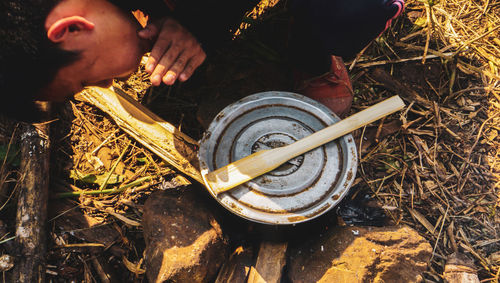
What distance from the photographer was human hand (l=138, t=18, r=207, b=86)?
1.47 meters

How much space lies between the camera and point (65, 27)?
3.59 ft

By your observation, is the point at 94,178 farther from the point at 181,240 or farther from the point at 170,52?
the point at 170,52

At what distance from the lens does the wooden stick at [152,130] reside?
67.4 inches

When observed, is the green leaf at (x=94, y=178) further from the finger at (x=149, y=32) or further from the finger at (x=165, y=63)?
the finger at (x=149, y=32)

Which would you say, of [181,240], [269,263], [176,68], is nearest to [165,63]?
[176,68]

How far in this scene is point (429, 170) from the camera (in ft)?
6.87

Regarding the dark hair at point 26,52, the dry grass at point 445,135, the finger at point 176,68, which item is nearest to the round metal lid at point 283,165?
the finger at point 176,68

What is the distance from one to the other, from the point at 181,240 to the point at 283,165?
65 centimetres

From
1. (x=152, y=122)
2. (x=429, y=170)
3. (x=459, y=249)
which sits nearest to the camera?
(x=152, y=122)

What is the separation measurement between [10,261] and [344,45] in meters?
2.07

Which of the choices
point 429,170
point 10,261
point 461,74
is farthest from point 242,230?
point 461,74

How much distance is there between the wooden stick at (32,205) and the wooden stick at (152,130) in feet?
1.32

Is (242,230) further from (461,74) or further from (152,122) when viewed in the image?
(461,74)

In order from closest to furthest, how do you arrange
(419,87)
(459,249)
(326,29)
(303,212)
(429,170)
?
(303,212)
(326,29)
(459,249)
(429,170)
(419,87)
